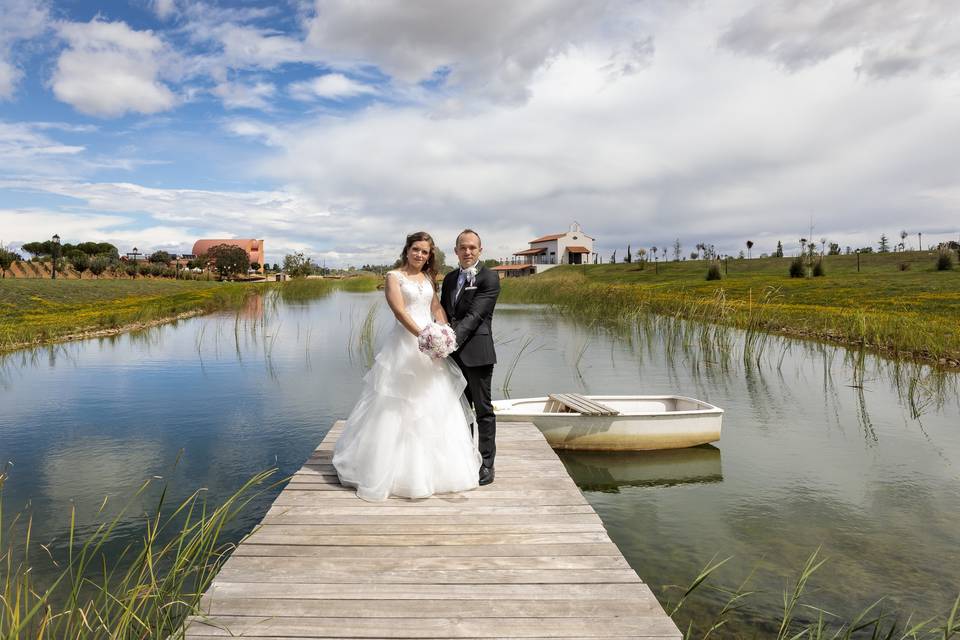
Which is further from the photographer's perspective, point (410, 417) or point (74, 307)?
point (74, 307)

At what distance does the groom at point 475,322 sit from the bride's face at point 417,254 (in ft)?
1.12

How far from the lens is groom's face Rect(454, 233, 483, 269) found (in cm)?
527

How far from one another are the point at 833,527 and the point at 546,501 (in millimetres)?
4001

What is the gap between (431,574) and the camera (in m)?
3.69

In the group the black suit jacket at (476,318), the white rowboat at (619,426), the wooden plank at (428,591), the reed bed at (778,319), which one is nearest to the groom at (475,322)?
the black suit jacket at (476,318)

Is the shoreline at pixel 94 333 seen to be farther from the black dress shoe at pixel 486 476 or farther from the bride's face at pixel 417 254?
the black dress shoe at pixel 486 476

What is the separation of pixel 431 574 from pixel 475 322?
235cm

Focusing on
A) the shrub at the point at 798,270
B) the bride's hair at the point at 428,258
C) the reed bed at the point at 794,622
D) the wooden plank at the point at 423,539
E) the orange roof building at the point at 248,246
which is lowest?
the reed bed at the point at 794,622

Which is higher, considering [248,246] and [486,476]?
[248,246]

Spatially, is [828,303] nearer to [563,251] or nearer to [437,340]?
[437,340]

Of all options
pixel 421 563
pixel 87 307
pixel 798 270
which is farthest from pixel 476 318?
pixel 798 270

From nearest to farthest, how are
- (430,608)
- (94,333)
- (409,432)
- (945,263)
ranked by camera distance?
(430,608) < (409,432) < (94,333) < (945,263)

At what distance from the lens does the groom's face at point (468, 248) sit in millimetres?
5266

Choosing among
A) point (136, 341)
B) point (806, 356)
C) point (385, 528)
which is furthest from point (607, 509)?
point (136, 341)
